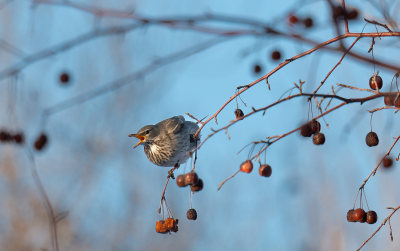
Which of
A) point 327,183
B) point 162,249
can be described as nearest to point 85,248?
point 162,249

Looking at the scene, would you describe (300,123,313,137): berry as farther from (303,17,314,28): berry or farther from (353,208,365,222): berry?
(303,17,314,28): berry

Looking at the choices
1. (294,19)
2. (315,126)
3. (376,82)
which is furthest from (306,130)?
(294,19)

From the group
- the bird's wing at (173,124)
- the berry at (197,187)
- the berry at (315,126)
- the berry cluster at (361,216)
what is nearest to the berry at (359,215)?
the berry cluster at (361,216)

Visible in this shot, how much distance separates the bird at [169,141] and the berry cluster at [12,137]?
2.69ft

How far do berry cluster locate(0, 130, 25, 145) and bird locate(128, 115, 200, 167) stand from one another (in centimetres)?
82

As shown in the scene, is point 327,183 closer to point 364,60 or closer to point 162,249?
point 162,249

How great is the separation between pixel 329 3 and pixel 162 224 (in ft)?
4.30

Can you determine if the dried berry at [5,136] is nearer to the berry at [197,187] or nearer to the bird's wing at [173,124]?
the bird's wing at [173,124]

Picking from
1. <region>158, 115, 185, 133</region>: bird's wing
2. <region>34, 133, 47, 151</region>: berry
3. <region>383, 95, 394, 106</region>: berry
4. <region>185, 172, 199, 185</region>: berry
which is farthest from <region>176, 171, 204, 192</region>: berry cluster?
<region>158, 115, 185, 133</region>: bird's wing

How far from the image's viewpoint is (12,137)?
428 centimetres

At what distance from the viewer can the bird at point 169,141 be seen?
4457mm

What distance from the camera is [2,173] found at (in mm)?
11320

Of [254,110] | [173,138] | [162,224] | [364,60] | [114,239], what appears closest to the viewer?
[254,110]

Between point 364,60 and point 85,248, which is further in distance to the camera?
point 85,248
